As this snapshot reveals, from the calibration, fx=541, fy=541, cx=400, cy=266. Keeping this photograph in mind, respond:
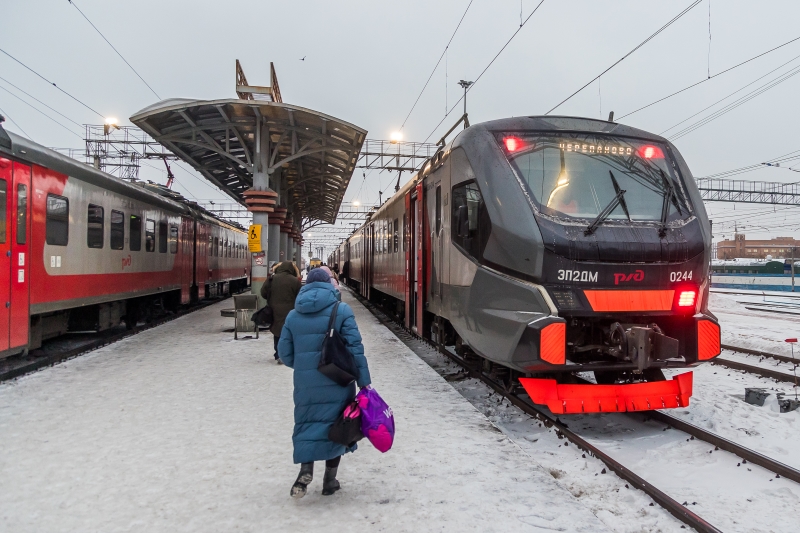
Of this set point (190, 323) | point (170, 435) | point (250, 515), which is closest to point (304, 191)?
point (190, 323)

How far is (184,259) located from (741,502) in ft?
49.4

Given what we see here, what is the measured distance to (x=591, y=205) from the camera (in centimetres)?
541

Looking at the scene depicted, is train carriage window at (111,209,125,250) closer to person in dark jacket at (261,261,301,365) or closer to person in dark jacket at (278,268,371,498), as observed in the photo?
person in dark jacket at (261,261,301,365)

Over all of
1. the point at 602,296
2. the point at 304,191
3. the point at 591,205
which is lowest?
the point at 602,296

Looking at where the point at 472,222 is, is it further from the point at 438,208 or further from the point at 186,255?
the point at 186,255

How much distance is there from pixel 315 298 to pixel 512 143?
10.0 ft

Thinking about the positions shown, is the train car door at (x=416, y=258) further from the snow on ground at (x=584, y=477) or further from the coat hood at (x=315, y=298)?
the coat hood at (x=315, y=298)

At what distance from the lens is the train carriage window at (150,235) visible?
12.5 m

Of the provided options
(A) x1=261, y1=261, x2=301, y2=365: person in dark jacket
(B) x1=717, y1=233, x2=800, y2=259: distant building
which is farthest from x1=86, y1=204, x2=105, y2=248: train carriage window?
(B) x1=717, y1=233, x2=800, y2=259: distant building

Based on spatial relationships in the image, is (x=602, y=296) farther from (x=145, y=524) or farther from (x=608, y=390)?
(x=145, y=524)

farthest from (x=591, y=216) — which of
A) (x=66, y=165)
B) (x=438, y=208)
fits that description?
(x=66, y=165)

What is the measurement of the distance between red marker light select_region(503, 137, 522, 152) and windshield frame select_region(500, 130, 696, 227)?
0.04 metres

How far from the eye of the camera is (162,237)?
13773 mm

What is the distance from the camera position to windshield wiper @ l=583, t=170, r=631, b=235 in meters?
5.13
